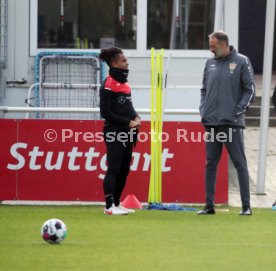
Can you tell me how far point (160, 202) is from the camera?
47.6 ft

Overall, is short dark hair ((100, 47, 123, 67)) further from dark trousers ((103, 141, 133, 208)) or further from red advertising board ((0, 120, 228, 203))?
red advertising board ((0, 120, 228, 203))

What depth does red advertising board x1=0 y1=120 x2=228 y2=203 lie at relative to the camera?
14.9m

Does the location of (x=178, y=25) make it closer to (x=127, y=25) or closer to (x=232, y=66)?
(x=127, y=25)

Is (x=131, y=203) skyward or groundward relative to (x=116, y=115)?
groundward

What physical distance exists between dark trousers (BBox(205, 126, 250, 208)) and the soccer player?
89 cm

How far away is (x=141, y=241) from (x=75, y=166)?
12.8 ft

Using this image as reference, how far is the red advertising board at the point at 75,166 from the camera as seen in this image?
14.9 m

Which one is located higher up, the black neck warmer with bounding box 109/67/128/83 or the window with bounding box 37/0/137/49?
the window with bounding box 37/0/137/49

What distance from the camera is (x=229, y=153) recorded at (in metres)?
13.5

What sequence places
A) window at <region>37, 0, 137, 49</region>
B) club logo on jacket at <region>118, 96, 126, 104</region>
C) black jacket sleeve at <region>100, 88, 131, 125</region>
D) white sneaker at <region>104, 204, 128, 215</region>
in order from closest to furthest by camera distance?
1. black jacket sleeve at <region>100, 88, 131, 125</region>
2. club logo on jacket at <region>118, 96, 126, 104</region>
3. white sneaker at <region>104, 204, 128, 215</region>
4. window at <region>37, 0, 137, 49</region>

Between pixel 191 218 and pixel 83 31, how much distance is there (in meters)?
6.18
